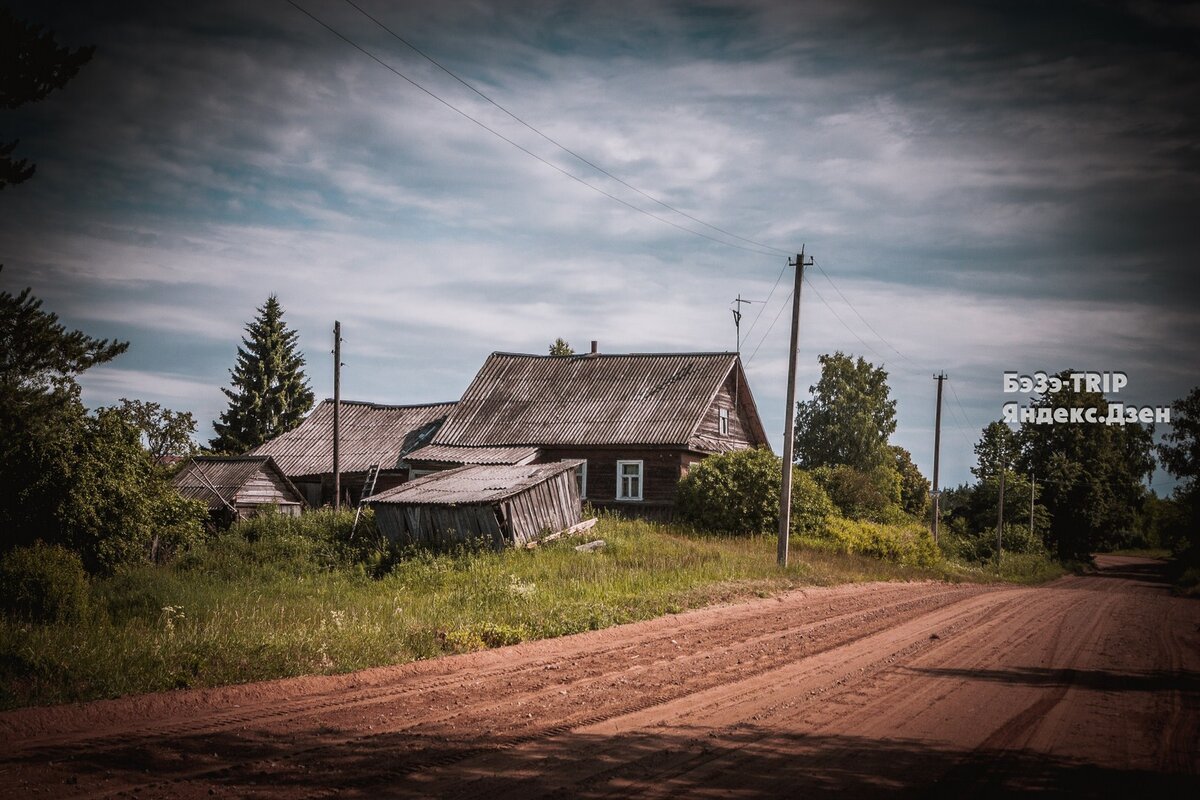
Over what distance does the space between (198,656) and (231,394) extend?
5418cm

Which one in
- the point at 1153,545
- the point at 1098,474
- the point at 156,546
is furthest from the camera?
the point at 1153,545

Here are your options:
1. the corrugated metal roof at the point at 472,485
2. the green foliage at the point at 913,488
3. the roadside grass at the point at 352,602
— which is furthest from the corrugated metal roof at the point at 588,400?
the green foliage at the point at 913,488

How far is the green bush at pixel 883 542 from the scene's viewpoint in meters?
31.5

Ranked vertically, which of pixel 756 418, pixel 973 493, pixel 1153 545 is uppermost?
pixel 756 418

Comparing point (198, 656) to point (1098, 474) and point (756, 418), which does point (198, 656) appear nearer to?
point (756, 418)

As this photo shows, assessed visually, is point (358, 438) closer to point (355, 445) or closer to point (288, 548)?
point (355, 445)

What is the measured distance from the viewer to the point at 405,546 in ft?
90.2

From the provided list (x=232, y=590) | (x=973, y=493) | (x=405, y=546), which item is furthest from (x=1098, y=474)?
(x=232, y=590)

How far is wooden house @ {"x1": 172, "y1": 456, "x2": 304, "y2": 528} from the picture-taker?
119ft

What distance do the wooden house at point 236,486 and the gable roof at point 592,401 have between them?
7.02m

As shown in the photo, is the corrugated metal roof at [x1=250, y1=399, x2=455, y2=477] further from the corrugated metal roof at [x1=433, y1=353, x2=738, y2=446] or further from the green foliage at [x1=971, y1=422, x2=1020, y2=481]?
the green foliage at [x1=971, y1=422, x2=1020, y2=481]

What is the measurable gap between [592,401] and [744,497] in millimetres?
10268

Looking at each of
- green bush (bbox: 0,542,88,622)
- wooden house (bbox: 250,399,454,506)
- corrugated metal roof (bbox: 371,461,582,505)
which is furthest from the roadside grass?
wooden house (bbox: 250,399,454,506)

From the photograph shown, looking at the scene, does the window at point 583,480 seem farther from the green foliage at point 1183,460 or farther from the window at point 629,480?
the green foliage at point 1183,460
